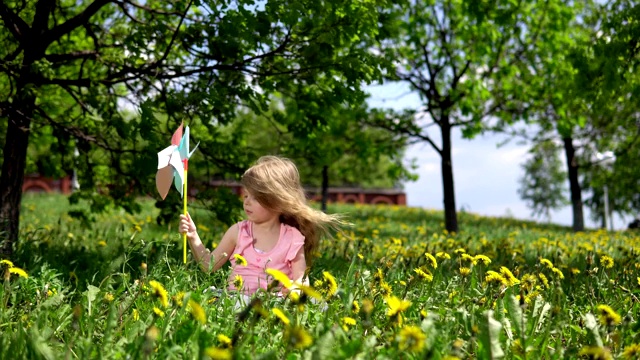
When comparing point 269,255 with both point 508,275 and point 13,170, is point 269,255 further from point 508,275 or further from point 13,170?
point 13,170

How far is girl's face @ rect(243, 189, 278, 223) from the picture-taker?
414 cm

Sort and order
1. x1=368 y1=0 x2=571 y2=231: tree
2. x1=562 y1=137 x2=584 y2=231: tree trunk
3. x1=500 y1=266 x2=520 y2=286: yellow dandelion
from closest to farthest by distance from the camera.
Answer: x1=500 y1=266 x2=520 y2=286: yellow dandelion < x1=368 y1=0 x2=571 y2=231: tree < x1=562 y1=137 x2=584 y2=231: tree trunk

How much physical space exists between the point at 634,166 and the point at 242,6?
65.2 ft

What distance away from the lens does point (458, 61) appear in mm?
12602

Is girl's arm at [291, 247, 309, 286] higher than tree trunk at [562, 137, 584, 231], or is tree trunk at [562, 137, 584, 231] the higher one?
tree trunk at [562, 137, 584, 231]

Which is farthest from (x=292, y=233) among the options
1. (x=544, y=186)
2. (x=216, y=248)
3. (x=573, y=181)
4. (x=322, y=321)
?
(x=544, y=186)

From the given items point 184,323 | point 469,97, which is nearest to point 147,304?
point 184,323

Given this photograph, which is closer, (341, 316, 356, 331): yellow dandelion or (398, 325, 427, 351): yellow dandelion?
(398, 325, 427, 351): yellow dandelion

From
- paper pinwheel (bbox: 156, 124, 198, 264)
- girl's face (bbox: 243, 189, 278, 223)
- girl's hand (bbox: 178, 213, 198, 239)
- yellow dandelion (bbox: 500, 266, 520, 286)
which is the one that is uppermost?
paper pinwheel (bbox: 156, 124, 198, 264)

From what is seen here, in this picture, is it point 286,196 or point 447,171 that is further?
point 447,171

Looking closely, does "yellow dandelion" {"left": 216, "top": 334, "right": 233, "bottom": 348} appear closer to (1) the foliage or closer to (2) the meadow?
(2) the meadow

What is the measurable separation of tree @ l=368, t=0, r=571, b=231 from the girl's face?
25.2 ft

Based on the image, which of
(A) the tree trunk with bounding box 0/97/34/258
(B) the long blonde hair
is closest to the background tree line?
(A) the tree trunk with bounding box 0/97/34/258

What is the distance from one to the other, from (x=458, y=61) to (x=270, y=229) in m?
9.29
